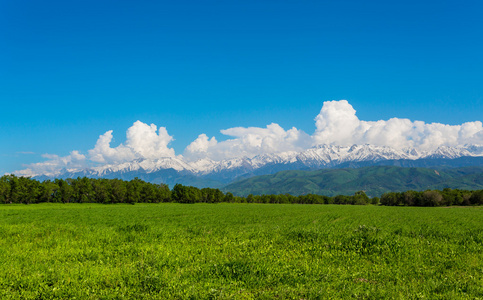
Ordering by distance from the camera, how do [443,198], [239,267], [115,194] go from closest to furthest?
[239,267], [115,194], [443,198]

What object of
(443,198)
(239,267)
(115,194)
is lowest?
(443,198)

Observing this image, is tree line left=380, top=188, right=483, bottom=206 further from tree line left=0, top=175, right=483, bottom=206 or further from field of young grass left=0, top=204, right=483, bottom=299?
field of young grass left=0, top=204, right=483, bottom=299

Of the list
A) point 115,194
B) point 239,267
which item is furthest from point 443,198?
point 115,194

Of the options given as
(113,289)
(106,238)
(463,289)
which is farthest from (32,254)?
(463,289)

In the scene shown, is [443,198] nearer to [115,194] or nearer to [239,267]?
[239,267]

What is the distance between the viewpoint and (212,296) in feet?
28.7

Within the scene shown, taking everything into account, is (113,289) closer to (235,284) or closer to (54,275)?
(54,275)

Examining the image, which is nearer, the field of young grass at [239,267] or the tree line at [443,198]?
the field of young grass at [239,267]

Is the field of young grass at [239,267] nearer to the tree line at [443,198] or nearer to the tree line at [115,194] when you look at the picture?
the tree line at [115,194]

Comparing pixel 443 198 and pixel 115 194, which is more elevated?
pixel 115 194

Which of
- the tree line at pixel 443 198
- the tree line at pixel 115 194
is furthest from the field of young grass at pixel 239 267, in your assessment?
the tree line at pixel 443 198

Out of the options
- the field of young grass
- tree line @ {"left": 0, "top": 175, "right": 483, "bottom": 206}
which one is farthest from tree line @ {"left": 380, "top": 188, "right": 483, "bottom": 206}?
the field of young grass

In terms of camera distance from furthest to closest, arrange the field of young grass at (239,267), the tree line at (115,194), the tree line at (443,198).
A: the tree line at (443,198)
the tree line at (115,194)
the field of young grass at (239,267)

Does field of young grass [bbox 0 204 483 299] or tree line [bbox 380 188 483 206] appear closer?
field of young grass [bbox 0 204 483 299]
